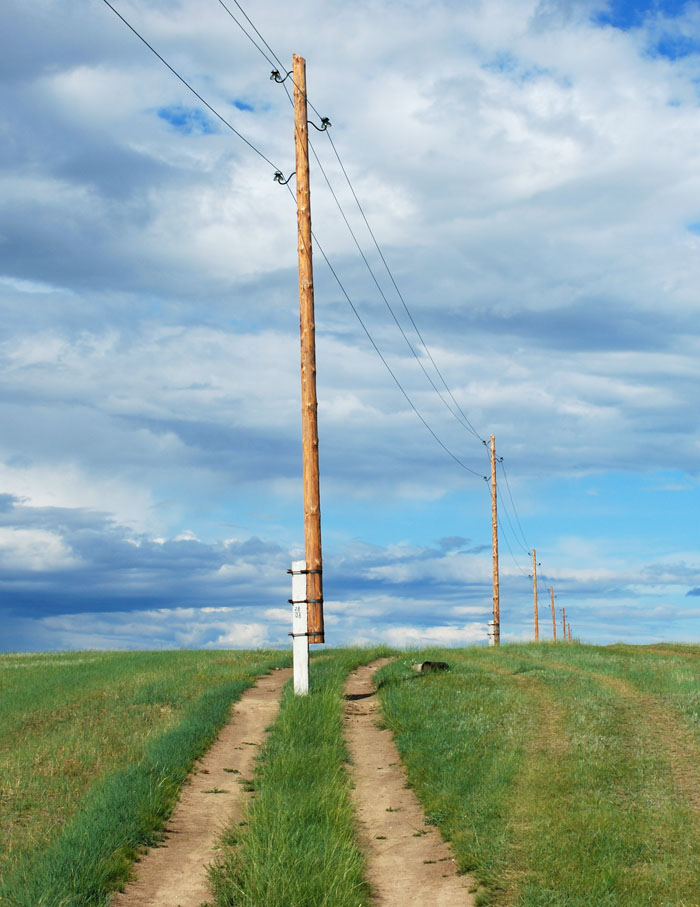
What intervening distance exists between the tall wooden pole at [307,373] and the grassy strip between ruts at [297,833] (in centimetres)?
387

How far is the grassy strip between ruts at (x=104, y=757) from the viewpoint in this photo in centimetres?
Result: 829

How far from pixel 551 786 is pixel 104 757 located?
640cm

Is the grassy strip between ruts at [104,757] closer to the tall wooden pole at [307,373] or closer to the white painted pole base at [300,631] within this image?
the white painted pole base at [300,631]

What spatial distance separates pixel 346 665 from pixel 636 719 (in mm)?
8729

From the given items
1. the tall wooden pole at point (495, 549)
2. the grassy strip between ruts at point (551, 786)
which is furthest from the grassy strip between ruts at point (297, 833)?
the tall wooden pole at point (495, 549)

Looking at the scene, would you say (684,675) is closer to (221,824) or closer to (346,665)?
(346,665)

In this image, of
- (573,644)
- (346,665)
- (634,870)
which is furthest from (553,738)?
(573,644)

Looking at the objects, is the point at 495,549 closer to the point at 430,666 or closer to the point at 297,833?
the point at 430,666

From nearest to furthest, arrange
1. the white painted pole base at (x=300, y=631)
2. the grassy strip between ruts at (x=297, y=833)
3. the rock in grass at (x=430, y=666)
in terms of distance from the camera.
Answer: the grassy strip between ruts at (x=297, y=833)
the white painted pole base at (x=300, y=631)
the rock in grass at (x=430, y=666)

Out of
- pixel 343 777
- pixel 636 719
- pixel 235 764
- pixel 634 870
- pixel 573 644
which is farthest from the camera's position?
pixel 573 644

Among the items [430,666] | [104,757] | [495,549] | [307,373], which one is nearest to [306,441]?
[307,373]

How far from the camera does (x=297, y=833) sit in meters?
8.98

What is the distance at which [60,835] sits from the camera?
9406mm

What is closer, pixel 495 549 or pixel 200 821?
pixel 200 821
